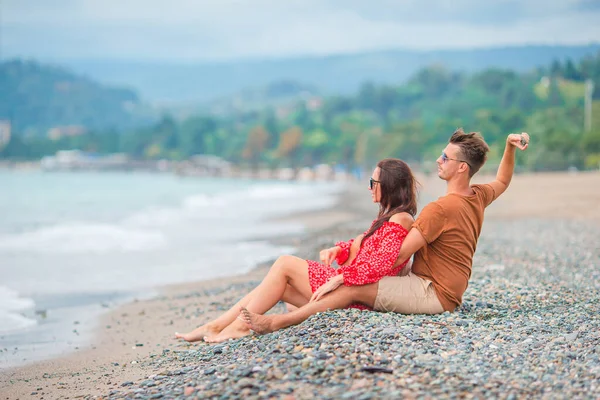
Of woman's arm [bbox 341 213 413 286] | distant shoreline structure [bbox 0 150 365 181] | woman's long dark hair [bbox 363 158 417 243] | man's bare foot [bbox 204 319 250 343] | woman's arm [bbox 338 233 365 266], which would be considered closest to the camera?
woman's arm [bbox 341 213 413 286]

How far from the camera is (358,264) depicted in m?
5.55

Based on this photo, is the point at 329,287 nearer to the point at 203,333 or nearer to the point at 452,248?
the point at 452,248

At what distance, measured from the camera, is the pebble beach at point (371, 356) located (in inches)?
167

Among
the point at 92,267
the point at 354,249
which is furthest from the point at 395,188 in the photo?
the point at 92,267

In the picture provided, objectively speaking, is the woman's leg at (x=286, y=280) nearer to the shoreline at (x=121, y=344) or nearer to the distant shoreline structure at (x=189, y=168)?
the shoreline at (x=121, y=344)

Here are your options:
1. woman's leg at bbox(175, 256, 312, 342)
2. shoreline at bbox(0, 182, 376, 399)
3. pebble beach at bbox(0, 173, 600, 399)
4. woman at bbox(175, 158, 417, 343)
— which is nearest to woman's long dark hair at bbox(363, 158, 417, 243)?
woman at bbox(175, 158, 417, 343)

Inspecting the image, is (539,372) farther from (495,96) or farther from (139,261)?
(495,96)

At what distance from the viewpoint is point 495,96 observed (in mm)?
154500

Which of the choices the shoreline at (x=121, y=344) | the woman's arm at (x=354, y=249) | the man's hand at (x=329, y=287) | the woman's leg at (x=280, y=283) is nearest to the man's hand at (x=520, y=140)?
the woman's arm at (x=354, y=249)

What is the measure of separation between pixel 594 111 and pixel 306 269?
84829 millimetres

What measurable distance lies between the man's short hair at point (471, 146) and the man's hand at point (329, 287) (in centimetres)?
127

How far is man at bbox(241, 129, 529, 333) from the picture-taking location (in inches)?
222

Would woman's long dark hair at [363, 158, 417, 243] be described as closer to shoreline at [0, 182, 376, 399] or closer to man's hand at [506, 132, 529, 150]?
man's hand at [506, 132, 529, 150]

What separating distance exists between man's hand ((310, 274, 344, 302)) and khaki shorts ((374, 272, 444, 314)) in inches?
12.1
